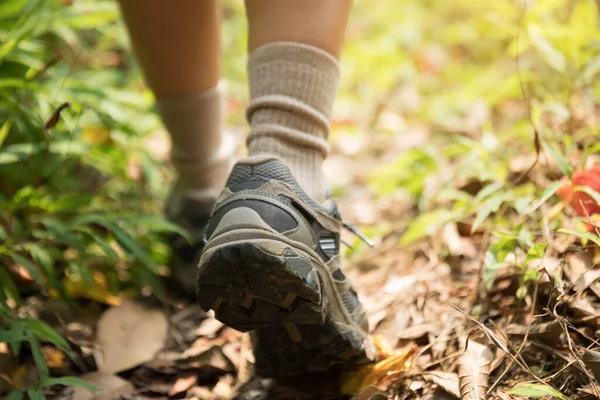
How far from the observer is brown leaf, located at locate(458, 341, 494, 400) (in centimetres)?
96

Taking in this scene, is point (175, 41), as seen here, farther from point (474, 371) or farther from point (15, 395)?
point (474, 371)

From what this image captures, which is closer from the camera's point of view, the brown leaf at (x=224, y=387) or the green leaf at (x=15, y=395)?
the green leaf at (x=15, y=395)

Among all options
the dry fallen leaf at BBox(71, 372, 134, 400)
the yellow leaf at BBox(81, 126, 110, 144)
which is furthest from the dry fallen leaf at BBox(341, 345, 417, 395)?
the yellow leaf at BBox(81, 126, 110, 144)

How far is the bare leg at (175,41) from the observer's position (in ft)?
4.45

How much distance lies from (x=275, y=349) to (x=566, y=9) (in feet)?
7.54

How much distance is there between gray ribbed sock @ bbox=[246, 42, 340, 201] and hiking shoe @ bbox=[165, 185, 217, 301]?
488mm

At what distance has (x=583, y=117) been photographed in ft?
5.86

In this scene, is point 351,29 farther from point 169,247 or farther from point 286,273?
point 286,273

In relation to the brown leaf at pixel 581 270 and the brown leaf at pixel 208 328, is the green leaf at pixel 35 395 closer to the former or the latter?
the brown leaf at pixel 208 328

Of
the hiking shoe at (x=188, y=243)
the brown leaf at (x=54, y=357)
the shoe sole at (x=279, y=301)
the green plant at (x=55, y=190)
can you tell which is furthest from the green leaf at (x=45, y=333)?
the hiking shoe at (x=188, y=243)

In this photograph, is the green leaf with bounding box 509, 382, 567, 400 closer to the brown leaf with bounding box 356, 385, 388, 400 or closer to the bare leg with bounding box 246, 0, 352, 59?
the brown leaf with bounding box 356, 385, 388, 400

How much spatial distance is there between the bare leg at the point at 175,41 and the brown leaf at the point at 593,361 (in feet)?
3.54

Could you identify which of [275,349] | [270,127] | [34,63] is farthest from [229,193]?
[34,63]

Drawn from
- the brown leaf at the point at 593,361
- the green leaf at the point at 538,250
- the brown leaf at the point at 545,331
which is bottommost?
the brown leaf at the point at 545,331
